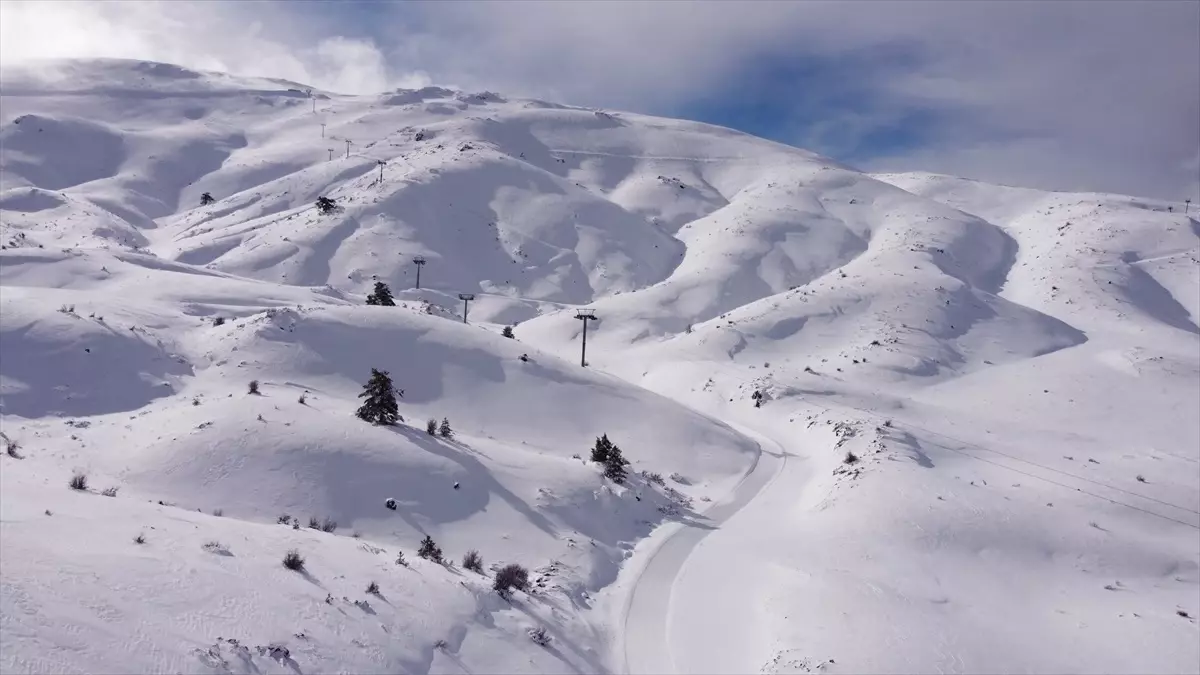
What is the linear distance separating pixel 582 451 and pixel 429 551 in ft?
47.6

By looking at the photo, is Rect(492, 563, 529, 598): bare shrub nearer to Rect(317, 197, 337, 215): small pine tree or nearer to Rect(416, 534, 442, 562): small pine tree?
Rect(416, 534, 442, 562): small pine tree

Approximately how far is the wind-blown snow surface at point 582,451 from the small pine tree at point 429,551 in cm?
93

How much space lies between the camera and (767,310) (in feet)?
218

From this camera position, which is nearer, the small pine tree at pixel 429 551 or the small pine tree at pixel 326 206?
the small pine tree at pixel 429 551

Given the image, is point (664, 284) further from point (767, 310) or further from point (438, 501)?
point (438, 501)

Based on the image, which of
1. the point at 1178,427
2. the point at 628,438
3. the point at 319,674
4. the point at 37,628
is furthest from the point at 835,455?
the point at 37,628

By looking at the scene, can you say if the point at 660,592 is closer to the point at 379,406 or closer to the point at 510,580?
the point at 510,580

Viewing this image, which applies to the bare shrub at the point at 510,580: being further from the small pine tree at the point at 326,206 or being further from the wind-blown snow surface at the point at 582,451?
the small pine tree at the point at 326,206

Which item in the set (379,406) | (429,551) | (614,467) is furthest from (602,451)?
(429,551)

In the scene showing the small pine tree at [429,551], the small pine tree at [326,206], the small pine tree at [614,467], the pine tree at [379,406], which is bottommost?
the small pine tree at [614,467]

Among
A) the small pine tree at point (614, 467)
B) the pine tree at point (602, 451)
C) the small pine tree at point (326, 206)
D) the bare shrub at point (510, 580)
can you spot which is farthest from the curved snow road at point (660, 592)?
the small pine tree at point (326, 206)

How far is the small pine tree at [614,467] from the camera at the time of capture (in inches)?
1094

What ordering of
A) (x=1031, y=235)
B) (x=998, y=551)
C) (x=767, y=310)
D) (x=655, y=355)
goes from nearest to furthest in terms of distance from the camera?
(x=998, y=551)
(x=655, y=355)
(x=767, y=310)
(x=1031, y=235)

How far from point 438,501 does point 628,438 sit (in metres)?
14.5
